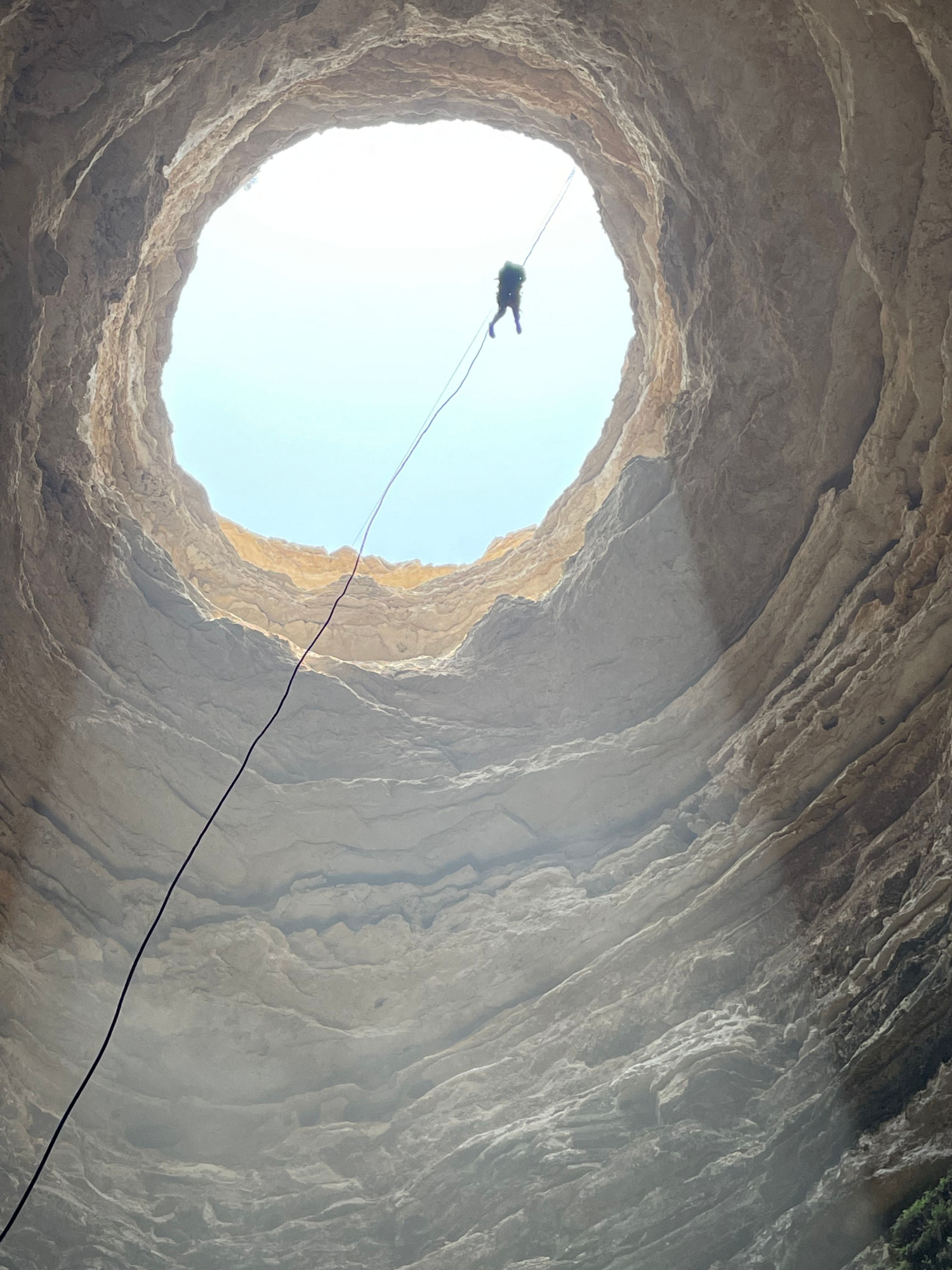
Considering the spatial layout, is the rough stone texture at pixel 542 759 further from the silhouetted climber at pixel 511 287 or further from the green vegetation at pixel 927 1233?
the silhouetted climber at pixel 511 287

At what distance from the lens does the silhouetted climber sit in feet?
32.2

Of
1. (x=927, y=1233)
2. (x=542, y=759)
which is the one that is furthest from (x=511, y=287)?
(x=927, y=1233)

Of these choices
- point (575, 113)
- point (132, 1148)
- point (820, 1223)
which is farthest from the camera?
point (575, 113)

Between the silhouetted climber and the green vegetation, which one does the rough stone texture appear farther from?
the silhouetted climber

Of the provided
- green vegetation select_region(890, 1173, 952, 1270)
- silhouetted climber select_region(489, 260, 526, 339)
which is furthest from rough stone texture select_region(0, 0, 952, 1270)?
silhouetted climber select_region(489, 260, 526, 339)

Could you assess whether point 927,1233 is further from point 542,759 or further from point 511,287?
point 511,287

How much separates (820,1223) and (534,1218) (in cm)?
197

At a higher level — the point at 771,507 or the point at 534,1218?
the point at 771,507

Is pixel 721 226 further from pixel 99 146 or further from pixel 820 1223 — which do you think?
pixel 820 1223

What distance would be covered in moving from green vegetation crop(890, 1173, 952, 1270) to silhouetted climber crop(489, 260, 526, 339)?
8.75 m

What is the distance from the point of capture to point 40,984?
24.2 feet

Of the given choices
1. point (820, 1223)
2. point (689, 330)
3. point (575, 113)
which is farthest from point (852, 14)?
point (820, 1223)

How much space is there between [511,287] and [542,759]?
563cm

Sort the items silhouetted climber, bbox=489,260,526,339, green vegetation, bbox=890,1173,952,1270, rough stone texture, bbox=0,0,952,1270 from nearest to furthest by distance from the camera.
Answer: green vegetation, bbox=890,1173,952,1270 → rough stone texture, bbox=0,0,952,1270 → silhouetted climber, bbox=489,260,526,339
